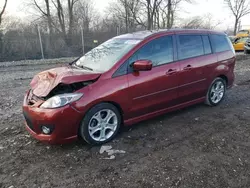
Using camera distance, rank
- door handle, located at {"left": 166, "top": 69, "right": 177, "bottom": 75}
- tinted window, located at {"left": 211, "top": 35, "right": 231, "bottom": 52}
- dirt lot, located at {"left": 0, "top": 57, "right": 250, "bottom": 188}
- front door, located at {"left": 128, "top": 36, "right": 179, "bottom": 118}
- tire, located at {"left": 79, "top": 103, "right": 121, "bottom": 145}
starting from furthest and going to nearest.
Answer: tinted window, located at {"left": 211, "top": 35, "right": 231, "bottom": 52}
door handle, located at {"left": 166, "top": 69, "right": 177, "bottom": 75}
front door, located at {"left": 128, "top": 36, "right": 179, "bottom": 118}
tire, located at {"left": 79, "top": 103, "right": 121, "bottom": 145}
dirt lot, located at {"left": 0, "top": 57, "right": 250, "bottom": 188}

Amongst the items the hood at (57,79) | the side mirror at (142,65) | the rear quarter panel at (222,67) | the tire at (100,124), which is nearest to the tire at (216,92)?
the rear quarter panel at (222,67)

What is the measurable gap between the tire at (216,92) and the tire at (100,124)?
248cm

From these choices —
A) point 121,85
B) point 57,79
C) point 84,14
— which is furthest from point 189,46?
point 84,14

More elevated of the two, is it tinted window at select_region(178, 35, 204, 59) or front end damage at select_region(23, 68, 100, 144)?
tinted window at select_region(178, 35, 204, 59)

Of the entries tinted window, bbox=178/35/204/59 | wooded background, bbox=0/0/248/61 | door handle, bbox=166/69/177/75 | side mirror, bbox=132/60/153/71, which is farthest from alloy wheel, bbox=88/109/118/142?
wooded background, bbox=0/0/248/61

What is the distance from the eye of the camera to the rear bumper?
305 cm

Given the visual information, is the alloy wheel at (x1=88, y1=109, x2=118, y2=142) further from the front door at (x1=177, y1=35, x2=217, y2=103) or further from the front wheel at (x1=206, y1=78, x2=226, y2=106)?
the front wheel at (x1=206, y1=78, x2=226, y2=106)

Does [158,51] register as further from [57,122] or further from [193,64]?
[57,122]

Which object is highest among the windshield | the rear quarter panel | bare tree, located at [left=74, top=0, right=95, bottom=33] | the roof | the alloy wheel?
bare tree, located at [left=74, top=0, right=95, bottom=33]

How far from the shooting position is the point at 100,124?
3.46 metres

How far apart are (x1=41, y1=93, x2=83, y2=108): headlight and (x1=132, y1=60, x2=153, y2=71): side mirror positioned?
3.31ft

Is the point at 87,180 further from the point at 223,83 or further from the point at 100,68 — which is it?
the point at 223,83

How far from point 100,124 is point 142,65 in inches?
45.0

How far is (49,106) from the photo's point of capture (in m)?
3.08
